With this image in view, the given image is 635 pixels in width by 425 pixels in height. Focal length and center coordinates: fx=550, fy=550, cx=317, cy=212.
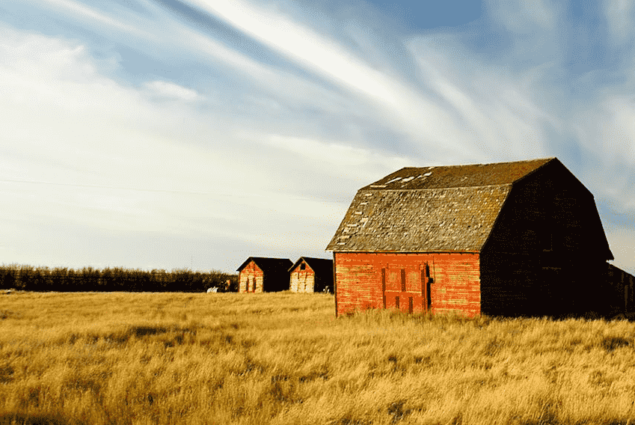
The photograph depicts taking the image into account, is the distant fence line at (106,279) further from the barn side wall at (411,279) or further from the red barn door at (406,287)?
the red barn door at (406,287)

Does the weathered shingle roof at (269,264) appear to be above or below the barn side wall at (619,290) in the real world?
above

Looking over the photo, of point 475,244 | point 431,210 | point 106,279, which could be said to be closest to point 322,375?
point 475,244

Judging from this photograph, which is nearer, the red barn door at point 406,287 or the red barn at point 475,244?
the red barn at point 475,244

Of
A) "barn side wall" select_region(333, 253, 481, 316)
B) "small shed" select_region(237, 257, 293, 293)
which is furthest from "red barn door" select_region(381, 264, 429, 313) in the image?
"small shed" select_region(237, 257, 293, 293)

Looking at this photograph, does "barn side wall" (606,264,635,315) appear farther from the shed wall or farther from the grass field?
the shed wall

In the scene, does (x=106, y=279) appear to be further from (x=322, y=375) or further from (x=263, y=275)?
(x=322, y=375)

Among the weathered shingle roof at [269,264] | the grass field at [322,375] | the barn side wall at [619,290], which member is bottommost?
the grass field at [322,375]

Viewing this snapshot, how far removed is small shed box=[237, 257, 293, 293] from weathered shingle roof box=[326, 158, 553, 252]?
32.1 m

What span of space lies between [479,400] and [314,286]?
142ft

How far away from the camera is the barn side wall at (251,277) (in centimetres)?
5532

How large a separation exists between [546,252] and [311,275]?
103 feet

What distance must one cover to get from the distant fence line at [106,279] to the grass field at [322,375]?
138 feet

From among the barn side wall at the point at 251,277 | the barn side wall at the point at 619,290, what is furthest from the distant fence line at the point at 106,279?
the barn side wall at the point at 619,290

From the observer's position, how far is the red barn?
19.4m
